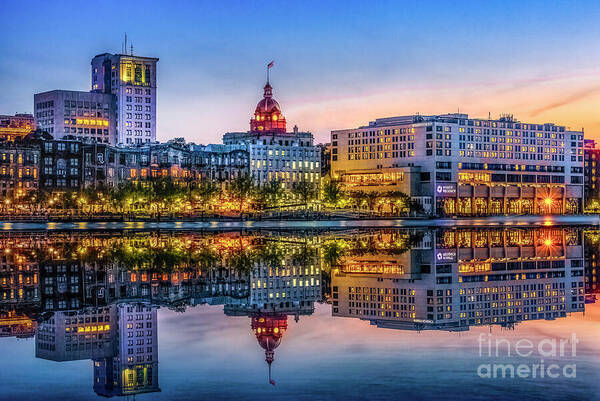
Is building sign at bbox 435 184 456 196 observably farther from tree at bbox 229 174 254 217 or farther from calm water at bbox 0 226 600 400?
→ calm water at bbox 0 226 600 400

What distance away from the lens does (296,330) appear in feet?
74.2

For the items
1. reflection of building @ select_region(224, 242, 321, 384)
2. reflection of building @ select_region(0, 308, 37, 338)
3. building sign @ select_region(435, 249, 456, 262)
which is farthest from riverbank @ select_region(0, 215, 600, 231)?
reflection of building @ select_region(0, 308, 37, 338)

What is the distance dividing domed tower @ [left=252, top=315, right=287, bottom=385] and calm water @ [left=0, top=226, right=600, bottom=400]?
7cm

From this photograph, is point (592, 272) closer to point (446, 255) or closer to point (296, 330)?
point (446, 255)

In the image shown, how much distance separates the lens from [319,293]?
32.6 metres

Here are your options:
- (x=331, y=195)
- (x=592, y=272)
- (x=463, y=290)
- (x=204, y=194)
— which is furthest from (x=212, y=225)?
(x=463, y=290)

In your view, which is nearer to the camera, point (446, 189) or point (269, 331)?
point (269, 331)

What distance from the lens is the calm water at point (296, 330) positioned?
51.2 feet

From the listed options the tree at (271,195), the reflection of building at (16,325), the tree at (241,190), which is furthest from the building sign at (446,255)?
the tree at (271,195)

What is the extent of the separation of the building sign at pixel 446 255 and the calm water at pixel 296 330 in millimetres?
3403

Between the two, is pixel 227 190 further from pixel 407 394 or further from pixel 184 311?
pixel 407 394

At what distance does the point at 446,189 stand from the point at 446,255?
146 m

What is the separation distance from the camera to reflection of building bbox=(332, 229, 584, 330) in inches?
1004

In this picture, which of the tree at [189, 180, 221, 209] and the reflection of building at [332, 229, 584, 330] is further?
the tree at [189, 180, 221, 209]
